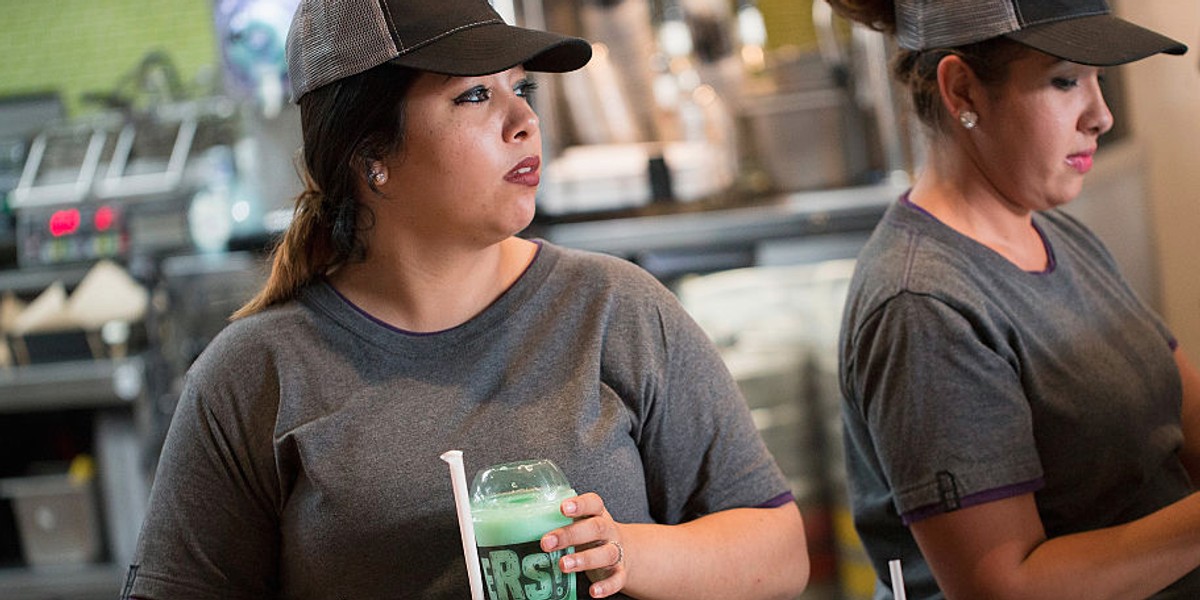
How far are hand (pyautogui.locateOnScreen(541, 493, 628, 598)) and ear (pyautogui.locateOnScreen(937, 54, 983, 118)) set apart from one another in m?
0.77

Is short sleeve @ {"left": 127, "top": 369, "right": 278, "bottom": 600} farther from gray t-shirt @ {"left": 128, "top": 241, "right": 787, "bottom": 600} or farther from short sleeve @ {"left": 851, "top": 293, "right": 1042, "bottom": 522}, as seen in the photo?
short sleeve @ {"left": 851, "top": 293, "right": 1042, "bottom": 522}

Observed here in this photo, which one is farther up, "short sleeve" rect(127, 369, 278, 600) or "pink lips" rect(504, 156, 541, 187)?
"pink lips" rect(504, 156, 541, 187)

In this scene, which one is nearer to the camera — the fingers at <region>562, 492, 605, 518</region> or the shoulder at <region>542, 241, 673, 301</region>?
the fingers at <region>562, 492, 605, 518</region>

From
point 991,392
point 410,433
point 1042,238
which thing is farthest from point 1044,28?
point 410,433

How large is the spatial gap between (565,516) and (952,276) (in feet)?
2.16

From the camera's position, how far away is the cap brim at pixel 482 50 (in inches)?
66.2

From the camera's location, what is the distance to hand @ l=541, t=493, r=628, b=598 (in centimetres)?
143

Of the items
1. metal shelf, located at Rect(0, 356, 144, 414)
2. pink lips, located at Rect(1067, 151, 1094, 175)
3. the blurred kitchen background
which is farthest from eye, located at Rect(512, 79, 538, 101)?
metal shelf, located at Rect(0, 356, 144, 414)

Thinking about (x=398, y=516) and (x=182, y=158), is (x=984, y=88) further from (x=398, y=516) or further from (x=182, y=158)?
(x=182, y=158)

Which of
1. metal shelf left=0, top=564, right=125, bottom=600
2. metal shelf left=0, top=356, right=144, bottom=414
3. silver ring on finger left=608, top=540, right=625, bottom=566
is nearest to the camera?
silver ring on finger left=608, top=540, right=625, bottom=566

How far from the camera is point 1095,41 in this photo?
5.93ft

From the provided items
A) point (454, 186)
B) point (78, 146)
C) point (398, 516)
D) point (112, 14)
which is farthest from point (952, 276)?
point (112, 14)

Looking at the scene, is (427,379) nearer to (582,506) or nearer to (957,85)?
(582,506)

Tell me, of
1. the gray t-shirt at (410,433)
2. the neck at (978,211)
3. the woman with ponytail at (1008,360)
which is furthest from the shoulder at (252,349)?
the neck at (978,211)
